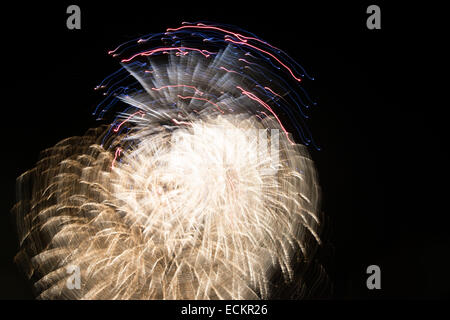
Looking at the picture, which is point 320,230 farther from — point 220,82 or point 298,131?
point 220,82

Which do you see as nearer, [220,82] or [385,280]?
[220,82]

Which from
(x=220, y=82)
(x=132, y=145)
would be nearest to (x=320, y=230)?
(x=220, y=82)

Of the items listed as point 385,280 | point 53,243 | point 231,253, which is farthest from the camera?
point 385,280

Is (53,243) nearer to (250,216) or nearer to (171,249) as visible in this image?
(171,249)

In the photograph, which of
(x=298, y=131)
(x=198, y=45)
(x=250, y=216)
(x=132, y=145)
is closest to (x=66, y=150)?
(x=132, y=145)

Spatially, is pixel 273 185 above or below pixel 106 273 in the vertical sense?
above

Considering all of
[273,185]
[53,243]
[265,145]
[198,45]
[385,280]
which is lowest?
[385,280]

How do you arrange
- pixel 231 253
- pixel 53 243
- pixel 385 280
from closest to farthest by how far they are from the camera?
pixel 231 253 < pixel 53 243 < pixel 385 280
